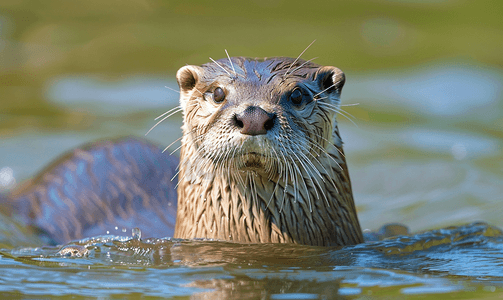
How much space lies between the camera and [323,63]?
24.5ft

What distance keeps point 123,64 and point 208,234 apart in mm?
5335

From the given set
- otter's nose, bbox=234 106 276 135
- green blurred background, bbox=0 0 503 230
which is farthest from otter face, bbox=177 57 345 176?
green blurred background, bbox=0 0 503 230

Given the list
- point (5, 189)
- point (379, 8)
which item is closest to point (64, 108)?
point (5, 189)

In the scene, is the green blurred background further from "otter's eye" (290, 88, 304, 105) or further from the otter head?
"otter's eye" (290, 88, 304, 105)

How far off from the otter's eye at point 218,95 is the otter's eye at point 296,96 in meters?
0.27

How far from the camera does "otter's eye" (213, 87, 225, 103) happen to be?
293 centimetres

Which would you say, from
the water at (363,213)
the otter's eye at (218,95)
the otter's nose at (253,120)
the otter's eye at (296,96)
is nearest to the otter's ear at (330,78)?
the otter's eye at (296,96)

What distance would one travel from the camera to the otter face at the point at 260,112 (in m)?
2.71

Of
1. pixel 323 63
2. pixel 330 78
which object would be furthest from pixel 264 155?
pixel 323 63

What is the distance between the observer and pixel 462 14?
28.3ft

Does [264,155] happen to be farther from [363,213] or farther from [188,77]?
[363,213]

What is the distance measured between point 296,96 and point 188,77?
534 millimetres

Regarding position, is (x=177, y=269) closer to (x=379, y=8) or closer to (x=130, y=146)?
(x=130, y=146)

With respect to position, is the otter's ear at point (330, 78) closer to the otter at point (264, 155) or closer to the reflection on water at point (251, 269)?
the otter at point (264, 155)
